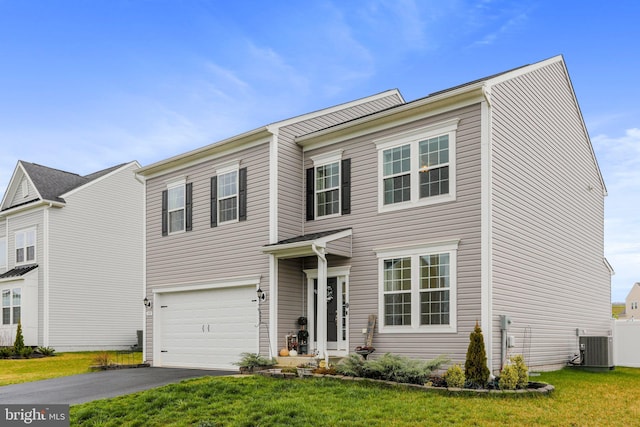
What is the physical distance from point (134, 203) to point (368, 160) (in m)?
17.8

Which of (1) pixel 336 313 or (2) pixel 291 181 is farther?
(2) pixel 291 181

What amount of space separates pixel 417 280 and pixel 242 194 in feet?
18.8

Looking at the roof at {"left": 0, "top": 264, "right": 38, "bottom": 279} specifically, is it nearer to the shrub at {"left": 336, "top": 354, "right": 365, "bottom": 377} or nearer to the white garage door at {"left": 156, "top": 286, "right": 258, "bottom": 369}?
the white garage door at {"left": 156, "top": 286, "right": 258, "bottom": 369}

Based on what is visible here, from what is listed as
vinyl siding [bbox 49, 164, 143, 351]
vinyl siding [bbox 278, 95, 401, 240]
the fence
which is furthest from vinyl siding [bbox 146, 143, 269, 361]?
the fence

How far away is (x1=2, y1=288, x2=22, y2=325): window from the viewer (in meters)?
27.1

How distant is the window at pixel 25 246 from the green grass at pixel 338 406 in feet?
58.6

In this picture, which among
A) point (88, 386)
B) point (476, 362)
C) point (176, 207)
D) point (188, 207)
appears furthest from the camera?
point (176, 207)

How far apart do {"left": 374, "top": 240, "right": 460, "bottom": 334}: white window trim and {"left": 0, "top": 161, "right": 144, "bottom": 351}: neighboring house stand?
1609 cm

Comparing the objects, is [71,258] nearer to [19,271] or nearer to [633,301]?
[19,271]

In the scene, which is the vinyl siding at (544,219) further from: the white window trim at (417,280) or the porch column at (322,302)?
the porch column at (322,302)

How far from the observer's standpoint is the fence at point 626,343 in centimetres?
1861

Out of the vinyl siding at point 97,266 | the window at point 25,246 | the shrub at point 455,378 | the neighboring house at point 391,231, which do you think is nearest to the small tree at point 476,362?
the shrub at point 455,378

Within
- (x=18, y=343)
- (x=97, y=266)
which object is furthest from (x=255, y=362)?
(x=97, y=266)

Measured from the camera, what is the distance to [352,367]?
12781 mm
